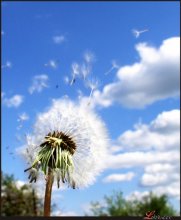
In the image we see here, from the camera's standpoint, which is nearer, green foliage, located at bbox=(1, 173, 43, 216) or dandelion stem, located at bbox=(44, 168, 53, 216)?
dandelion stem, located at bbox=(44, 168, 53, 216)

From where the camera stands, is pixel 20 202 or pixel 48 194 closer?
pixel 48 194

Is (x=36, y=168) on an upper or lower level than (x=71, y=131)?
lower

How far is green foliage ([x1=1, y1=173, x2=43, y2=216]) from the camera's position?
9638 centimetres

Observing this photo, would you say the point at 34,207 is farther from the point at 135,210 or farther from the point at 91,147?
the point at 91,147

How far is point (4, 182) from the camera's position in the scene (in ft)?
339

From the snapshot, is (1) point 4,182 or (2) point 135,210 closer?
(1) point 4,182

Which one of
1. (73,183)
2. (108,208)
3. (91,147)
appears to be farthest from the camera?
(108,208)

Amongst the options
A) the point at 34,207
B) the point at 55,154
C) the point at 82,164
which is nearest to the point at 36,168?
the point at 55,154

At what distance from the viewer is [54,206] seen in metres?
96.9

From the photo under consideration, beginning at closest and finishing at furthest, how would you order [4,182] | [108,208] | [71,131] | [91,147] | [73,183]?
1. [73,183]
2. [71,131]
3. [91,147]
4. [4,182]
5. [108,208]

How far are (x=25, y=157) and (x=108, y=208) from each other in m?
101

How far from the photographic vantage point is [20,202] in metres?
97.2

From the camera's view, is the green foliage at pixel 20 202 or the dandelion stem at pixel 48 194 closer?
the dandelion stem at pixel 48 194

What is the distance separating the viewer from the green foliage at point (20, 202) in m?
96.4
